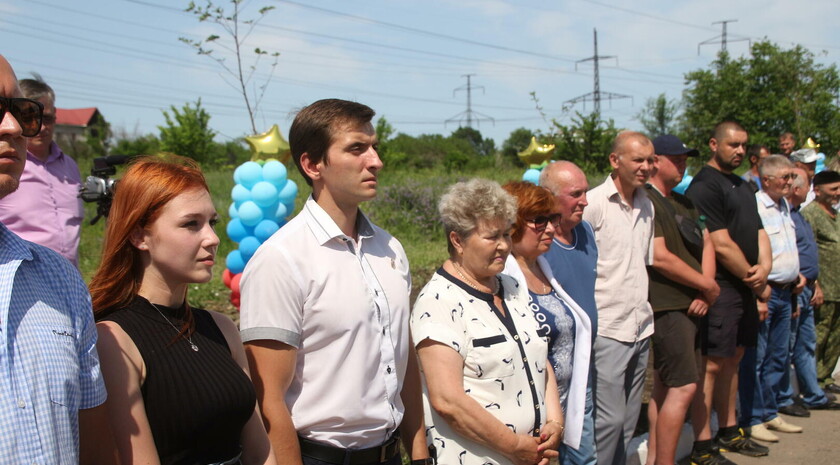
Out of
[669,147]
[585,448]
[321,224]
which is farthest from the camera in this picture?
[669,147]

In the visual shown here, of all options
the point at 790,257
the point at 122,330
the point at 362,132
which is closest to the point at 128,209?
the point at 122,330

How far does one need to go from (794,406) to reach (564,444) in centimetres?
356

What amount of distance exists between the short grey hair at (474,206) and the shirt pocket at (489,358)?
49 cm

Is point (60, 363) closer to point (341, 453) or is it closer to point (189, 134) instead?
point (341, 453)

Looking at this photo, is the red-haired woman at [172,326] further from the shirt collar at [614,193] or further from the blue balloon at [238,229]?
the blue balloon at [238,229]

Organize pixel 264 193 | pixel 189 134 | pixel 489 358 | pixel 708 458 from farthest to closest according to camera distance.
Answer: pixel 189 134
pixel 264 193
pixel 708 458
pixel 489 358

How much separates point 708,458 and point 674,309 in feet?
3.81

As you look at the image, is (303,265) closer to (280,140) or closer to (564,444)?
(564,444)

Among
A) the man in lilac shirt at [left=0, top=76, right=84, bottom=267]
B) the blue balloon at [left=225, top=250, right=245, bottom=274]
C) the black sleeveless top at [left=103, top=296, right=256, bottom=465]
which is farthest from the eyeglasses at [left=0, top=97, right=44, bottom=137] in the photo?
the blue balloon at [left=225, top=250, right=245, bottom=274]

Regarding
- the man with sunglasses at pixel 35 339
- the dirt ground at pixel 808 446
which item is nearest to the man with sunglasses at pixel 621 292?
the dirt ground at pixel 808 446

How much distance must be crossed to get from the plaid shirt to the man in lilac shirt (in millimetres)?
2138

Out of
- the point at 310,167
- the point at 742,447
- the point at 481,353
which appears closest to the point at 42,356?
the point at 310,167

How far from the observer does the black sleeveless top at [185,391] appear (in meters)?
1.95

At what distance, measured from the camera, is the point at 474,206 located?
321 centimetres
